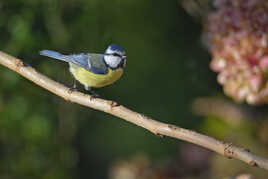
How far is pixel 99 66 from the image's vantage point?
33.1 inches

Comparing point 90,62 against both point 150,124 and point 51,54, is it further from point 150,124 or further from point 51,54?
point 150,124

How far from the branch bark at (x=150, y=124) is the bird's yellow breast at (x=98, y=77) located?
138mm

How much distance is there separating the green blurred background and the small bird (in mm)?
159

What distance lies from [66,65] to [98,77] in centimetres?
25

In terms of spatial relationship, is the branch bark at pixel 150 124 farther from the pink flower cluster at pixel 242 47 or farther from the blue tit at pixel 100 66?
the pink flower cluster at pixel 242 47

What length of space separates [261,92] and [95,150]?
2.76 feet

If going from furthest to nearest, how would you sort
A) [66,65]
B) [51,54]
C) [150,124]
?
[66,65] < [51,54] < [150,124]

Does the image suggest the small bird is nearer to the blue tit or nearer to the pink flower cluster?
the blue tit

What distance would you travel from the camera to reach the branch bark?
0.57 meters

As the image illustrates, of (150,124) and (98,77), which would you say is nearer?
(150,124)

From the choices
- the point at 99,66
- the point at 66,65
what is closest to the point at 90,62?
the point at 99,66

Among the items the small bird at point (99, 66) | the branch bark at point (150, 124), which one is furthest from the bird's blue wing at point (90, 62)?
the branch bark at point (150, 124)

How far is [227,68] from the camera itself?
83 centimetres

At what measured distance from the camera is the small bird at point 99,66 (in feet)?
2.65
